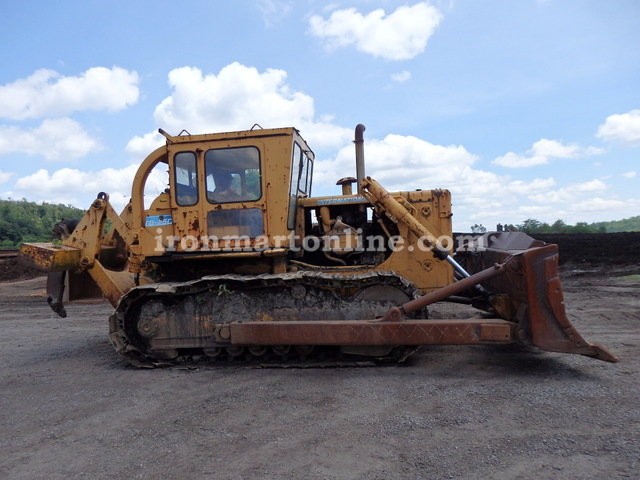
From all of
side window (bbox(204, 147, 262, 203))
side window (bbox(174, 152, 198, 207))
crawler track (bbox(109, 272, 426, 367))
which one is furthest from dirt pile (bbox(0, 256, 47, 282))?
side window (bbox(204, 147, 262, 203))

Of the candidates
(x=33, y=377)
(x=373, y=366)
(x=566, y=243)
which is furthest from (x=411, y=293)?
(x=566, y=243)

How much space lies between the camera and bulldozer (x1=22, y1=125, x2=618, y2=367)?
206 inches

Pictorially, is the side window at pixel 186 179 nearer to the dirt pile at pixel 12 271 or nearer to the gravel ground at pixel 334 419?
the gravel ground at pixel 334 419

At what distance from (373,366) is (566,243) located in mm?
18494

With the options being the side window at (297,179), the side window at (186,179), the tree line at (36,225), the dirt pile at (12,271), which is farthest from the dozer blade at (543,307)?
the tree line at (36,225)

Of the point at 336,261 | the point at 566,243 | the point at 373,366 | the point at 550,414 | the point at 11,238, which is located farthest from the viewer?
the point at 11,238

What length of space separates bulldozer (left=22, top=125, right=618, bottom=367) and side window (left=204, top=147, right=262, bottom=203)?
14 mm

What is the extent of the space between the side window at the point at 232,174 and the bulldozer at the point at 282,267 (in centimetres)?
1

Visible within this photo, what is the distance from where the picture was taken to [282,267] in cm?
616

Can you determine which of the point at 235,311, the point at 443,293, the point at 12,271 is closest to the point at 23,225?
the point at 12,271

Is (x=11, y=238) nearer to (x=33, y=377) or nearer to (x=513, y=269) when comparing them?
(x=33, y=377)

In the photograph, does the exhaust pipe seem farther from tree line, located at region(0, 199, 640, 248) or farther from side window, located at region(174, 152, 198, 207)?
tree line, located at region(0, 199, 640, 248)

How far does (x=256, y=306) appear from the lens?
5770mm

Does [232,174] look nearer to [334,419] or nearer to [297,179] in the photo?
[297,179]
